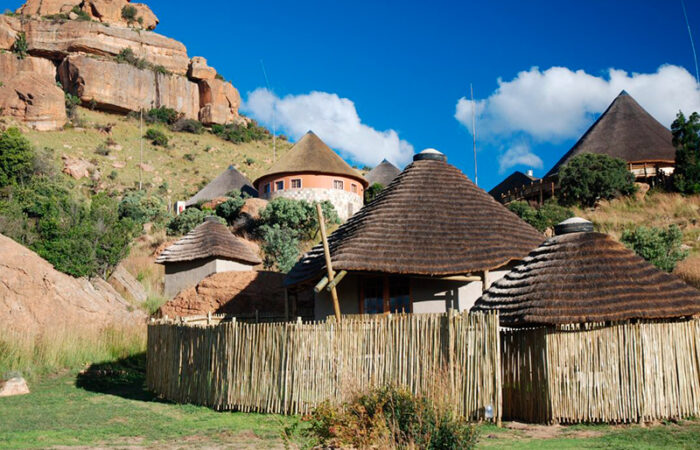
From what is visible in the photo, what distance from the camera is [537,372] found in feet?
26.3

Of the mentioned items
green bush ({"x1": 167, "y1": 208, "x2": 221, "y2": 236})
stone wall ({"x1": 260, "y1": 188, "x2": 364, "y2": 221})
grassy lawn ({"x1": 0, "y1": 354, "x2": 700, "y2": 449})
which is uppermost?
stone wall ({"x1": 260, "y1": 188, "x2": 364, "y2": 221})

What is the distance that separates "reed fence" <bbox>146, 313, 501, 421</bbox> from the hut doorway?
3987mm

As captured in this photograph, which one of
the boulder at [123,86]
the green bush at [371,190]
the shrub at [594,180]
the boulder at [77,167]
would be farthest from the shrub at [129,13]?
the shrub at [594,180]

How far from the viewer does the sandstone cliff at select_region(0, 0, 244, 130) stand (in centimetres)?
5470

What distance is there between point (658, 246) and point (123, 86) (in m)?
59.4

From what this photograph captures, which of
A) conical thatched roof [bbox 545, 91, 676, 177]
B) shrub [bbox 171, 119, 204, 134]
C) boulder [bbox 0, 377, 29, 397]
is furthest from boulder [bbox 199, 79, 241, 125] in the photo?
boulder [bbox 0, 377, 29, 397]

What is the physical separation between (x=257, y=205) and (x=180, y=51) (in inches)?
1936

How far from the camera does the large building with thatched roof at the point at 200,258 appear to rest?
21000 mm

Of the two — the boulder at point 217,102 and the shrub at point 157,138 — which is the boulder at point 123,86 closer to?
the boulder at point 217,102

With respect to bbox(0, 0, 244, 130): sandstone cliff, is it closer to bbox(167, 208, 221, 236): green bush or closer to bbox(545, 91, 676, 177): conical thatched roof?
bbox(167, 208, 221, 236): green bush

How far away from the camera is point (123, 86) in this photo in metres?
64.4

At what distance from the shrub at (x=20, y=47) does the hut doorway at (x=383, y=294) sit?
63148 mm

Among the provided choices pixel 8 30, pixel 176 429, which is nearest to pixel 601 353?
pixel 176 429

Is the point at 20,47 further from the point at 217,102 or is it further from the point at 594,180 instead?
the point at 594,180
